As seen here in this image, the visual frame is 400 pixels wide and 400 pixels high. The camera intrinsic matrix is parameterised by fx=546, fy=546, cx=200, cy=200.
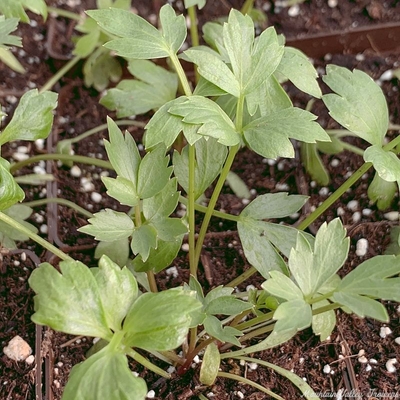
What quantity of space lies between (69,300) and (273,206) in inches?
16.1

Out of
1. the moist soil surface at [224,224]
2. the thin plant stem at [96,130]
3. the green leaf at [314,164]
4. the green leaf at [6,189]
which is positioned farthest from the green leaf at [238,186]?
the green leaf at [6,189]

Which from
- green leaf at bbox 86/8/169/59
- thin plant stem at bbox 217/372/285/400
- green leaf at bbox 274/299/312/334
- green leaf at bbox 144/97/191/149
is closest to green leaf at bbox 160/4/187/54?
green leaf at bbox 86/8/169/59

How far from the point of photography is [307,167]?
1.28m

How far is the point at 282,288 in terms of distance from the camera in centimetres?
70

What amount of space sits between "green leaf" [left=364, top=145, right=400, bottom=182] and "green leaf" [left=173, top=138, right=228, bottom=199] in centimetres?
23

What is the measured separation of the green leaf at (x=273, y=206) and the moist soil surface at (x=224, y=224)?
0.85 ft

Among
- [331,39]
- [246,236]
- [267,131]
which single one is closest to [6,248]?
[246,236]

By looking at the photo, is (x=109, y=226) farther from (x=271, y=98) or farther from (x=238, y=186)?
(x=238, y=186)

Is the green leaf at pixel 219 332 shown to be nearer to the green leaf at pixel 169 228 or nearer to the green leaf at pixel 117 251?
the green leaf at pixel 169 228

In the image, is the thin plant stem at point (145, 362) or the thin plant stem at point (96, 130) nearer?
the thin plant stem at point (145, 362)

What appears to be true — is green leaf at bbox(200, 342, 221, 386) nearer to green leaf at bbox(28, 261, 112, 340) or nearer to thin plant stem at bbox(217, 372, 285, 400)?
thin plant stem at bbox(217, 372, 285, 400)

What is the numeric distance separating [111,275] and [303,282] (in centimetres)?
25

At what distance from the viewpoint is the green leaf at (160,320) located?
2.17 ft

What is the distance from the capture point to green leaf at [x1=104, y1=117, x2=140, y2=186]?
847 mm
